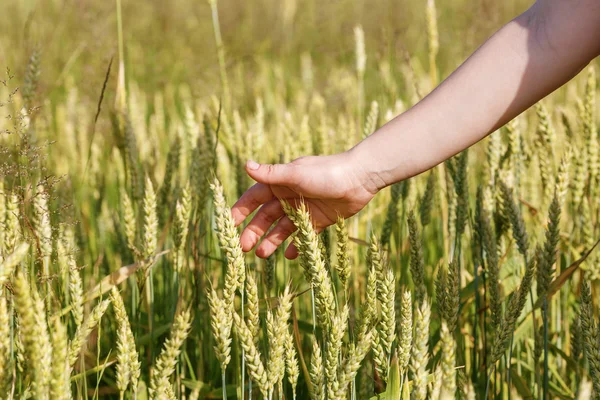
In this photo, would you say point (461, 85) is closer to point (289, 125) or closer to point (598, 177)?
point (598, 177)

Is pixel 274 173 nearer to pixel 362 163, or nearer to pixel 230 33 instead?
pixel 362 163

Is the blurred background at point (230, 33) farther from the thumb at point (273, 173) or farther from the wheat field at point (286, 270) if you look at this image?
the thumb at point (273, 173)

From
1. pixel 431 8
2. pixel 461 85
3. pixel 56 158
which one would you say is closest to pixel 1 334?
pixel 461 85

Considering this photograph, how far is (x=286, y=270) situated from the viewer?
169 centimetres

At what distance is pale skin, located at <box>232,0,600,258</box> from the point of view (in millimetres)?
1024

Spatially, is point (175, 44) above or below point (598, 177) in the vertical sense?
above

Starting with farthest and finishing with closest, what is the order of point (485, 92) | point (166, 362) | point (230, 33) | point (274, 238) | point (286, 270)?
point (230, 33)
point (286, 270)
point (274, 238)
point (485, 92)
point (166, 362)

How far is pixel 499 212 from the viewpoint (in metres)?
1.31

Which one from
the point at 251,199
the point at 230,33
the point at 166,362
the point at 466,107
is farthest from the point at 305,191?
the point at 230,33

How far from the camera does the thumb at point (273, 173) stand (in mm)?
1061

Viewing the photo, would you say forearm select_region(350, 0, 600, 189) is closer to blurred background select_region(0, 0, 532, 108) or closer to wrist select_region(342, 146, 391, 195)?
wrist select_region(342, 146, 391, 195)

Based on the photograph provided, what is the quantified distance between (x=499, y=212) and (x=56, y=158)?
1590 millimetres

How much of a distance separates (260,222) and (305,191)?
0.16 metres

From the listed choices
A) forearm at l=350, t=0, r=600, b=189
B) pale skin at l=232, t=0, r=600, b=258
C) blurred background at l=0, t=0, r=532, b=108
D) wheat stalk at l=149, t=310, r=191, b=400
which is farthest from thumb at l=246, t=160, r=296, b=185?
blurred background at l=0, t=0, r=532, b=108
